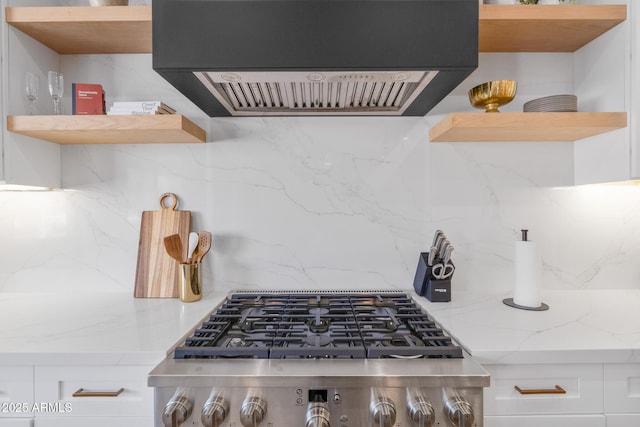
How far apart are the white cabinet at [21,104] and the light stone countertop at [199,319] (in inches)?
20.0

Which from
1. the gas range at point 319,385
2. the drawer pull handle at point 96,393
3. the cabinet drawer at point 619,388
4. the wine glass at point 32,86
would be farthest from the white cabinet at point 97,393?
the cabinet drawer at point 619,388

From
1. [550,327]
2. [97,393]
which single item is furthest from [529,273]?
[97,393]

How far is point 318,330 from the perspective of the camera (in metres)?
1.14

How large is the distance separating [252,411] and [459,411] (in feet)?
1.57

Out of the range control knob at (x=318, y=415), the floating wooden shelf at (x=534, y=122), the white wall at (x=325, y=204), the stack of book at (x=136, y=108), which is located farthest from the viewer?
the white wall at (x=325, y=204)

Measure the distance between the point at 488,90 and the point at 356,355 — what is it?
1.06m

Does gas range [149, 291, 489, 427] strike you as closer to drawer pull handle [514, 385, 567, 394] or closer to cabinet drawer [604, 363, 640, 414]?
drawer pull handle [514, 385, 567, 394]

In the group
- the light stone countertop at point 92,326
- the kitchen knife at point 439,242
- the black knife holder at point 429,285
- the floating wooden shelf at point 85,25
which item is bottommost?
the light stone countertop at point 92,326

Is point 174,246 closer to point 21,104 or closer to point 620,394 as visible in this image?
point 21,104

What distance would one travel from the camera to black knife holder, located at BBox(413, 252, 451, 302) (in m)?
1.46

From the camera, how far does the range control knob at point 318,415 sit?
2.73ft

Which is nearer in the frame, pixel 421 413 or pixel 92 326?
pixel 421 413

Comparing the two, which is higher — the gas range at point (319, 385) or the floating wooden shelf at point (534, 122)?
the floating wooden shelf at point (534, 122)

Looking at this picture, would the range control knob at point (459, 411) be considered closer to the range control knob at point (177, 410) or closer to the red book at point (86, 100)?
the range control knob at point (177, 410)
